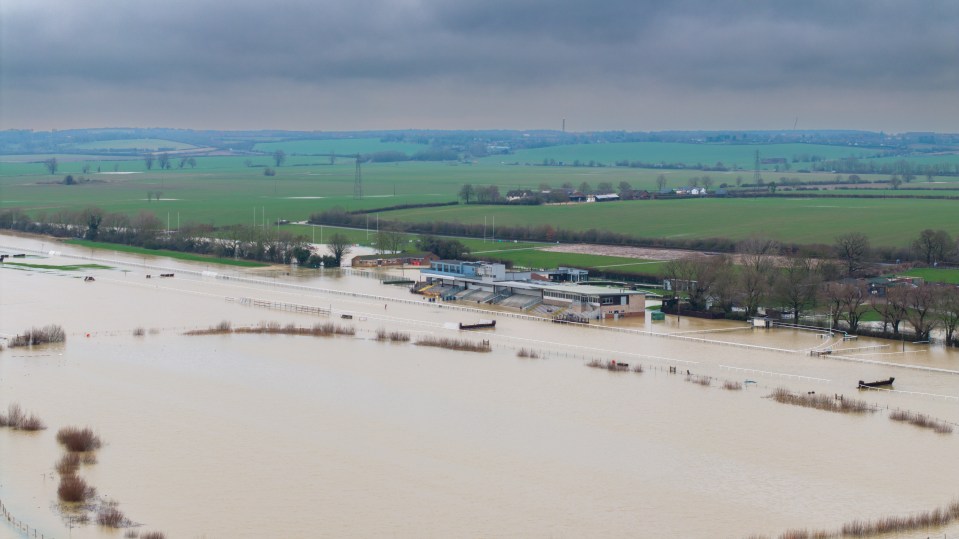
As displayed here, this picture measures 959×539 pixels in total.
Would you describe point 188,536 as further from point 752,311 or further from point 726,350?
point 752,311

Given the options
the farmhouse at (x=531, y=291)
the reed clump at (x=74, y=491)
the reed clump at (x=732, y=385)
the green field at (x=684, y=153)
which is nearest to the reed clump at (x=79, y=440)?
the reed clump at (x=74, y=491)

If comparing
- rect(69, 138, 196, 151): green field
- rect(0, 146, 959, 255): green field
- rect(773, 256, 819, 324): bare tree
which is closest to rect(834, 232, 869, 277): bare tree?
Result: rect(0, 146, 959, 255): green field

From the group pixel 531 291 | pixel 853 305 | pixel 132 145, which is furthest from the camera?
pixel 132 145

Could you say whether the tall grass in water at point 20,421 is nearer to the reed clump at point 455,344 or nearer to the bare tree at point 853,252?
the reed clump at point 455,344

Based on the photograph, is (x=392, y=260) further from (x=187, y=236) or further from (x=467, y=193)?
(x=467, y=193)

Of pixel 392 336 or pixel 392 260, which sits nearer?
pixel 392 336

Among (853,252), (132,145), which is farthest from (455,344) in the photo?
(132,145)
